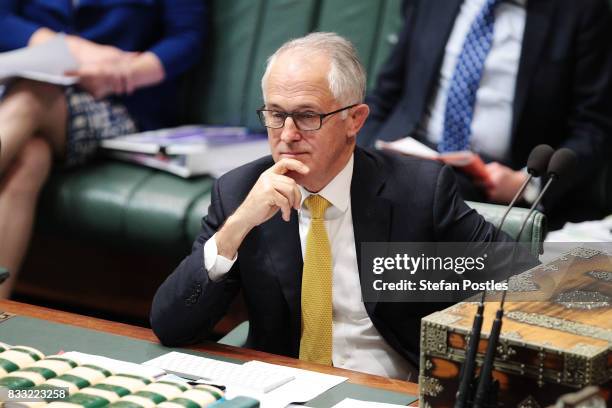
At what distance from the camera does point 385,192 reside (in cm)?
203

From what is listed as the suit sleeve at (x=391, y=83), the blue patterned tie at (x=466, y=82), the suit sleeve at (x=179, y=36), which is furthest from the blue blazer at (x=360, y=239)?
the suit sleeve at (x=179, y=36)

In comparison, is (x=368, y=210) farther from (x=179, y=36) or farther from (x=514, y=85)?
(x=179, y=36)

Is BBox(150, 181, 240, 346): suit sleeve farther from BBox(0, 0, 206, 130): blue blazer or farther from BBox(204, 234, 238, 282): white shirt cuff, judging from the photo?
BBox(0, 0, 206, 130): blue blazer

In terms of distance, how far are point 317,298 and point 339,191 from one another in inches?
8.5

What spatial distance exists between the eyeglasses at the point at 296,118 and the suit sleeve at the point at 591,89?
1155 mm

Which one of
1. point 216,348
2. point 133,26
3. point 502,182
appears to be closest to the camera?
point 216,348

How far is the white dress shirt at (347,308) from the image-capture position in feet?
6.56

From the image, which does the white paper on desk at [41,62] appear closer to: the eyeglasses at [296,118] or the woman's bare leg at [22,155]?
the woman's bare leg at [22,155]

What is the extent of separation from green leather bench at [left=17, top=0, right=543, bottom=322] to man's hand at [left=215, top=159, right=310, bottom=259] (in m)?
1.15

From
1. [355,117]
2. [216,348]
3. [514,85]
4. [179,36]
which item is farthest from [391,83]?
[216,348]

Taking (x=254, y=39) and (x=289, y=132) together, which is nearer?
(x=289, y=132)

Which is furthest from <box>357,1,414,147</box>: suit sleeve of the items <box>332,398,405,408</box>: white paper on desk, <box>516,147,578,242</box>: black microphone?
<box>332,398,405,408</box>: white paper on desk

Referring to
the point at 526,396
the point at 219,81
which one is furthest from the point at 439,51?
the point at 526,396

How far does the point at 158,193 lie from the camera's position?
3.13 meters
